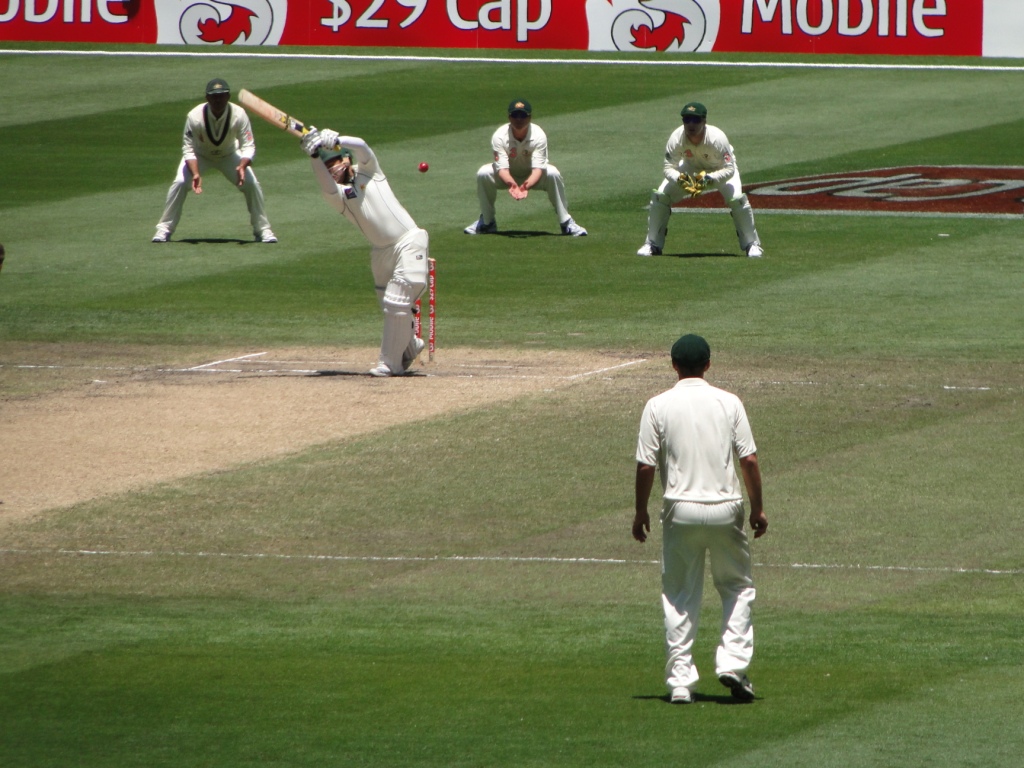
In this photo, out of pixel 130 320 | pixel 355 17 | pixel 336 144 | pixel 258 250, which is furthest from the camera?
pixel 355 17

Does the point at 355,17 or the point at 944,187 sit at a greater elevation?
the point at 355,17

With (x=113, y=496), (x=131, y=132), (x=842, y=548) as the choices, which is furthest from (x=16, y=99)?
(x=842, y=548)

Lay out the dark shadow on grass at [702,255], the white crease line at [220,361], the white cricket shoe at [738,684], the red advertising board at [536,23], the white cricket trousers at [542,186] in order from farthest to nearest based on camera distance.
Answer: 1. the red advertising board at [536,23]
2. the white cricket trousers at [542,186]
3. the dark shadow on grass at [702,255]
4. the white crease line at [220,361]
5. the white cricket shoe at [738,684]

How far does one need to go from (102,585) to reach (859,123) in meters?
21.6

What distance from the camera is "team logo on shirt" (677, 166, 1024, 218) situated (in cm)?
2322

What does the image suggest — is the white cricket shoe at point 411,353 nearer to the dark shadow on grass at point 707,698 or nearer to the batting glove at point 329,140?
the batting glove at point 329,140

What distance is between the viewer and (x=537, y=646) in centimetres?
830

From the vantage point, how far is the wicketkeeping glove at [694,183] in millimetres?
20156

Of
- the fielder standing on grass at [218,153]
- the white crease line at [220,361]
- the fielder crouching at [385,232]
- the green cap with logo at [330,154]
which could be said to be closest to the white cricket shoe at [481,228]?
the fielder standing on grass at [218,153]

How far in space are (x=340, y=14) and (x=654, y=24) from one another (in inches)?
242

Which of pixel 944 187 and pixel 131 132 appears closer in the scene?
pixel 944 187

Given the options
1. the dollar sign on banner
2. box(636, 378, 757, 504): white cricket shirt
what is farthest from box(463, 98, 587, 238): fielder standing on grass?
the dollar sign on banner

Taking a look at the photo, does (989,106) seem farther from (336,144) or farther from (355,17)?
(336,144)

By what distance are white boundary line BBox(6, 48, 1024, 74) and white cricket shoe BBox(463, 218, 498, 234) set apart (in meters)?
13.1
